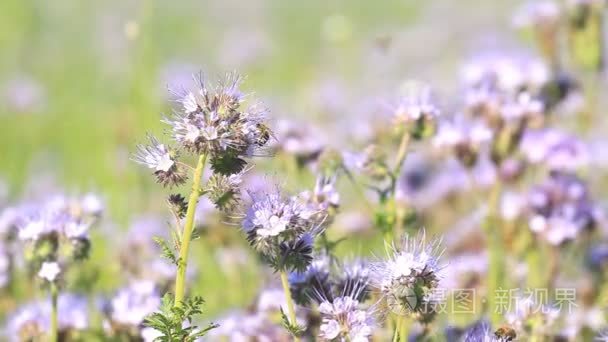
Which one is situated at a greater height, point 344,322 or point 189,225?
point 189,225

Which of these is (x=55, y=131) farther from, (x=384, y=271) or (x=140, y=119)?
(x=384, y=271)

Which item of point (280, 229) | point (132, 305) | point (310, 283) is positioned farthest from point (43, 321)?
point (280, 229)

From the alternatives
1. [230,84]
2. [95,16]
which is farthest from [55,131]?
[230,84]

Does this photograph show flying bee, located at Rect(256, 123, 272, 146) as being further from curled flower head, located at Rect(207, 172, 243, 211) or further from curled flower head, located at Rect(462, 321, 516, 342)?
curled flower head, located at Rect(462, 321, 516, 342)

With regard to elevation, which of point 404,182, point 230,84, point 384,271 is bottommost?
point 384,271

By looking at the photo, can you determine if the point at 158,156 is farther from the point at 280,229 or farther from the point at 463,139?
the point at 463,139

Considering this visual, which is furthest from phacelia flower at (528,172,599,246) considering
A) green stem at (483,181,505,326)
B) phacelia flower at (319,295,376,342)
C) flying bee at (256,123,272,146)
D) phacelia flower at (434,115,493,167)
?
flying bee at (256,123,272,146)
